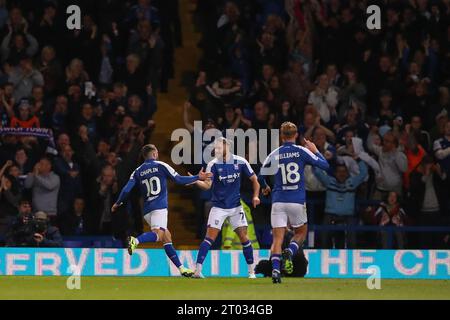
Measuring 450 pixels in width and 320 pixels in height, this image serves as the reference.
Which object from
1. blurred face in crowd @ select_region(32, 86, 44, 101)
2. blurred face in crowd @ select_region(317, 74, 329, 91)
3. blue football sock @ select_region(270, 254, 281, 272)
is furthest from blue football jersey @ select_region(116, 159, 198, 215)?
blurred face in crowd @ select_region(317, 74, 329, 91)

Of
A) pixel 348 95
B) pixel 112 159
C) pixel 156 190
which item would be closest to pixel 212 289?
pixel 156 190

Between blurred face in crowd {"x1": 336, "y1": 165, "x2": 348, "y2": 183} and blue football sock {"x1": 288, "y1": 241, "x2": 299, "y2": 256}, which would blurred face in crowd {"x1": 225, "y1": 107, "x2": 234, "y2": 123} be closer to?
blurred face in crowd {"x1": 336, "y1": 165, "x2": 348, "y2": 183}

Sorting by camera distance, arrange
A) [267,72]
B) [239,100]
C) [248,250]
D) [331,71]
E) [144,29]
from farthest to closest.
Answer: [144,29] < [331,71] < [267,72] < [239,100] < [248,250]

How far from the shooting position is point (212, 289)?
53.0 feet

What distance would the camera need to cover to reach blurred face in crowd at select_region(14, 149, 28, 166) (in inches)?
848

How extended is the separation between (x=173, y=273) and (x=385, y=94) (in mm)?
5519

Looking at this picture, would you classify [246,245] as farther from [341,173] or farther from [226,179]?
[341,173]

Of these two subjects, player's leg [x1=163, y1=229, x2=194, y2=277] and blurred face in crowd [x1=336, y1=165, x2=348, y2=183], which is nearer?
player's leg [x1=163, y1=229, x2=194, y2=277]

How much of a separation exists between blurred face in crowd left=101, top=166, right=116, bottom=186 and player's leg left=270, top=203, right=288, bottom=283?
5.01 meters

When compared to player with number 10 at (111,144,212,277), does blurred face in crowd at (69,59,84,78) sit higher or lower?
higher

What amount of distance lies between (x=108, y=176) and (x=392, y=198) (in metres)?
4.90

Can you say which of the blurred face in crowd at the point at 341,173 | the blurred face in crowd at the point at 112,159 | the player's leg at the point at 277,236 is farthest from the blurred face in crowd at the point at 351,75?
the player's leg at the point at 277,236

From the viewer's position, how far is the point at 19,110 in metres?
22.1

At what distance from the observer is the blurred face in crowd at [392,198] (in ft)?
69.4
